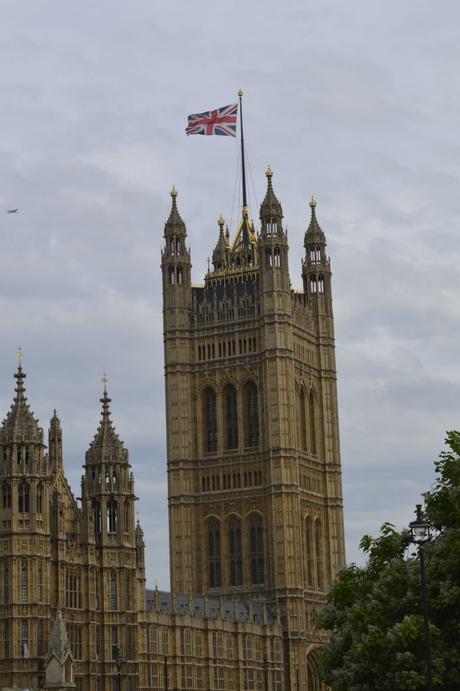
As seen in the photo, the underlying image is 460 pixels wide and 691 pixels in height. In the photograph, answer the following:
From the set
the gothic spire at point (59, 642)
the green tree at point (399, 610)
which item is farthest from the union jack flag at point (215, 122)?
the green tree at point (399, 610)

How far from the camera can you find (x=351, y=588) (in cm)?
5569

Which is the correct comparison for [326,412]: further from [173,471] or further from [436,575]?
[436,575]

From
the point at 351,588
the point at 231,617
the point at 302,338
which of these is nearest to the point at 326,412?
the point at 302,338

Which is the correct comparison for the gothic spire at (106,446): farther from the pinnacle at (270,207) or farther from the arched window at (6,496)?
the pinnacle at (270,207)

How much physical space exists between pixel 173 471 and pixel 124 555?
4463 centimetres

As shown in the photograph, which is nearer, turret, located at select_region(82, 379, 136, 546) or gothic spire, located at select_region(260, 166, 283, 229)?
turret, located at select_region(82, 379, 136, 546)

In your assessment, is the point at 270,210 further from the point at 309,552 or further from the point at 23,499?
the point at 23,499

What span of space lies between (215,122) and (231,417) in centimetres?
2834

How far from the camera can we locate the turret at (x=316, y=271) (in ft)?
511

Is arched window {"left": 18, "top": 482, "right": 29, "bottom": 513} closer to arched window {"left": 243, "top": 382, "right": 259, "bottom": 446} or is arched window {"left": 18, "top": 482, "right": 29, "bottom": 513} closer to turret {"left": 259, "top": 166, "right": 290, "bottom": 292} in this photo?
arched window {"left": 243, "top": 382, "right": 259, "bottom": 446}

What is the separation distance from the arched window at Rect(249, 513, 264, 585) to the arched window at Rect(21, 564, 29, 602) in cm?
5030

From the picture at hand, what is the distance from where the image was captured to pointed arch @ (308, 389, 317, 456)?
15050 cm

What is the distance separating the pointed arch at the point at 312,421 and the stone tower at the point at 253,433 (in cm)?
13

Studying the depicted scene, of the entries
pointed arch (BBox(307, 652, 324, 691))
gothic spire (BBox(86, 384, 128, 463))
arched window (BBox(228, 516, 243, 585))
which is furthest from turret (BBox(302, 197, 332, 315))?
gothic spire (BBox(86, 384, 128, 463))
